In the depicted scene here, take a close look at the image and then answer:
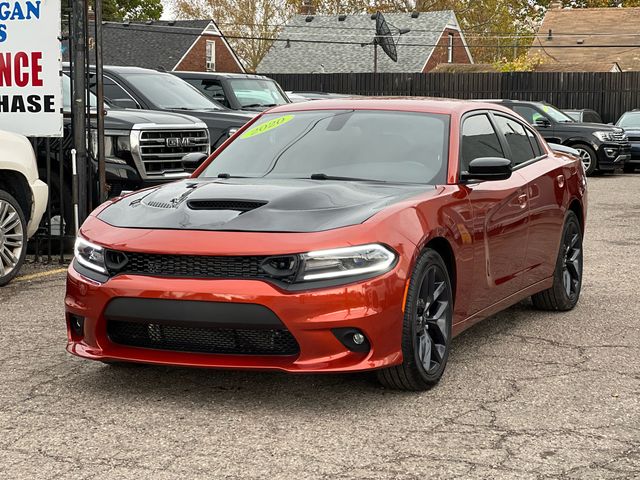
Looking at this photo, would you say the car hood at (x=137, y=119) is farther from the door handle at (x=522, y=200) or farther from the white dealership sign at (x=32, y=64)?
the door handle at (x=522, y=200)

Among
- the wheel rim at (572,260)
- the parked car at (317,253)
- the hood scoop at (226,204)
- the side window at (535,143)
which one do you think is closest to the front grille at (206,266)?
the parked car at (317,253)

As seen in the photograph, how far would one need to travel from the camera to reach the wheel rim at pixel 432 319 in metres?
5.62

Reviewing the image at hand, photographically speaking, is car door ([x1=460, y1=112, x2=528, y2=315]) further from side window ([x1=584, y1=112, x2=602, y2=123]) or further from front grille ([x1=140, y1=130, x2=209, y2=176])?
side window ([x1=584, y1=112, x2=602, y2=123])

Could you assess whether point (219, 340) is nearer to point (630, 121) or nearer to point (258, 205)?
point (258, 205)

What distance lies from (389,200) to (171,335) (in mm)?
1291

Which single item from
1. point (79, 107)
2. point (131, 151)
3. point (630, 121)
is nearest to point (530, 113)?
point (630, 121)

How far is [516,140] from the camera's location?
25.3ft

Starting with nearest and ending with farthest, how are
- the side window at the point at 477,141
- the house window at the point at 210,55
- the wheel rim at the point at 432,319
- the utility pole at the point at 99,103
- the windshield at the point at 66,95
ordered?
the wheel rim at the point at 432,319
the side window at the point at 477,141
the utility pole at the point at 99,103
the windshield at the point at 66,95
the house window at the point at 210,55

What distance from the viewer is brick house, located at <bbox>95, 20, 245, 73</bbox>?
53906mm

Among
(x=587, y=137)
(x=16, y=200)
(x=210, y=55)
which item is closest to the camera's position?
(x=16, y=200)

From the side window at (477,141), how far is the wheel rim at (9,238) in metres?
4.01

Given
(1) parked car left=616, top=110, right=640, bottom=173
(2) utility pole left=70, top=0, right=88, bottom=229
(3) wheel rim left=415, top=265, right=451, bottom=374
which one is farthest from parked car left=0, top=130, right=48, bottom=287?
(1) parked car left=616, top=110, right=640, bottom=173

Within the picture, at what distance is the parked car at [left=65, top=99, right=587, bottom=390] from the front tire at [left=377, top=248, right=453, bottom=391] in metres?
0.01

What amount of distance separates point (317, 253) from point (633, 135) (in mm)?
23591
